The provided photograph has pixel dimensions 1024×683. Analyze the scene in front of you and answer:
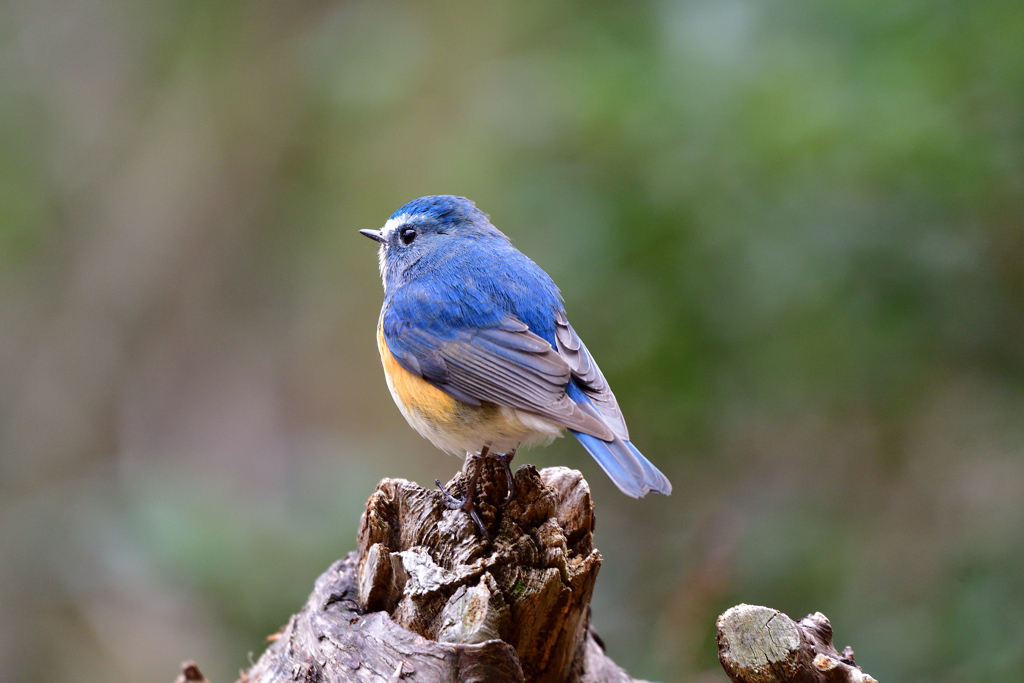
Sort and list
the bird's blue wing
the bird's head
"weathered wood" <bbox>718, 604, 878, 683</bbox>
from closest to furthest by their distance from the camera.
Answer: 1. "weathered wood" <bbox>718, 604, 878, 683</bbox>
2. the bird's blue wing
3. the bird's head

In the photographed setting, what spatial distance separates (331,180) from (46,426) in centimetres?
284

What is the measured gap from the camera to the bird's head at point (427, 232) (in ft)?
12.3

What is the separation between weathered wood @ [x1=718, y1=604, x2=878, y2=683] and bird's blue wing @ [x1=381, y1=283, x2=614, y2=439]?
28.7 inches

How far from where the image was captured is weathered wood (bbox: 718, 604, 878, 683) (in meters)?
2.19

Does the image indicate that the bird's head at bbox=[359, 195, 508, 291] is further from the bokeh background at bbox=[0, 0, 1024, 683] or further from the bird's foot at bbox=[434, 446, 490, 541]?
the bird's foot at bbox=[434, 446, 490, 541]

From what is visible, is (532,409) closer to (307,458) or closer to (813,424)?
(813,424)

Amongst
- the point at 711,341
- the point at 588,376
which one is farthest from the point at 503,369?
the point at 711,341

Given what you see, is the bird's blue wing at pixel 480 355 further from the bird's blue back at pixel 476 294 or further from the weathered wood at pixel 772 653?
the weathered wood at pixel 772 653

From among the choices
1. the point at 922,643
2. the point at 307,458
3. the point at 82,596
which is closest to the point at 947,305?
the point at 922,643

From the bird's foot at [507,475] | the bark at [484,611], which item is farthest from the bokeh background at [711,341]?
the bark at [484,611]

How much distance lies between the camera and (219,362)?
809 centimetres

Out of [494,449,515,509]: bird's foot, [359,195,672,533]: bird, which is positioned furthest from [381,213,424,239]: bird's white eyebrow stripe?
[494,449,515,509]: bird's foot

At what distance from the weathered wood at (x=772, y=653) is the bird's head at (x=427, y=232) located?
2001mm

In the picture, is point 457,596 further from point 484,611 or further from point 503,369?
point 503,369
